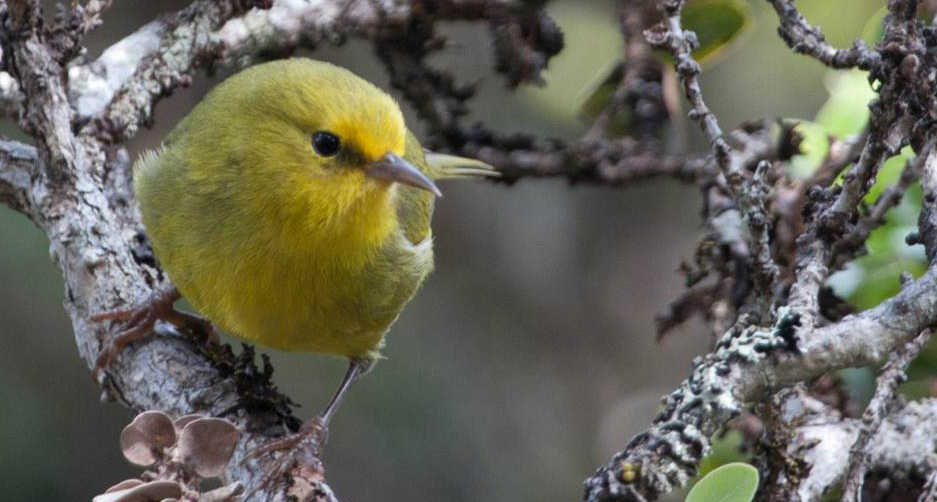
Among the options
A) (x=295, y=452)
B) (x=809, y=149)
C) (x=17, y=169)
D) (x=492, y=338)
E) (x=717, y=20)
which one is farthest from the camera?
(x=492, y=338)

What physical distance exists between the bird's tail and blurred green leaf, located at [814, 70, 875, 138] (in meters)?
1.03

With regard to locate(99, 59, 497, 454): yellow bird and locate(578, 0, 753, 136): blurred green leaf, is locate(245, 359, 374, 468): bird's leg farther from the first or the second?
locate(578, 0, 753, 136): blurred green leaf

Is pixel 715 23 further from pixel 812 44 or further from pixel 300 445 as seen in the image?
pixel 300 445

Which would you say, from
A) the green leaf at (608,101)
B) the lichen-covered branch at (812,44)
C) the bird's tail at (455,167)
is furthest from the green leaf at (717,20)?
the lichen-covered branch at (812,44)

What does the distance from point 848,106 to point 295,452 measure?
1806 millimetres

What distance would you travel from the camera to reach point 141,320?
9.86ft

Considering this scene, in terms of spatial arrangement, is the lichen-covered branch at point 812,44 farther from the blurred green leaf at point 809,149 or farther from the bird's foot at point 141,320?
the bird's foot at point 141,320

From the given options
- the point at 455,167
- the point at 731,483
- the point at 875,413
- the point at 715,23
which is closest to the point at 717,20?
the point at 715,23

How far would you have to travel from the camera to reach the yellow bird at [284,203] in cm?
297

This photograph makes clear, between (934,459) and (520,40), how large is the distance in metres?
1.71

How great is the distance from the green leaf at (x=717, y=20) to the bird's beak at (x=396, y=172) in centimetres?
100

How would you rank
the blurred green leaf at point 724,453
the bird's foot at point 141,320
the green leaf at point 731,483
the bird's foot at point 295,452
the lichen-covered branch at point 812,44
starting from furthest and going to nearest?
the bird's foot at point 141,320, the blurred green leaf at point 724,453, the bird's foot at point 295,452, the lichen-covered branch at point 812,44, the green leaf at point 731,483

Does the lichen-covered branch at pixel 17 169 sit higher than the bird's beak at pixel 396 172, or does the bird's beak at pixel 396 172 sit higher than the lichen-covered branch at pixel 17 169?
the bird's beak at pixel 396 172

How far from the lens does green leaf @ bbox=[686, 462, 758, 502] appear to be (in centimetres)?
178
